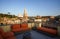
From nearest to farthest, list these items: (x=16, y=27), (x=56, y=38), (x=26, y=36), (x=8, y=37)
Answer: (x=8, y=37) → (x=26, y=36) → (x=56, y=38) → (x=16, y=27)

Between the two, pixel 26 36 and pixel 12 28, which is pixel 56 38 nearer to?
pixel 26 36

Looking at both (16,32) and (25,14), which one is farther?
(25,14)

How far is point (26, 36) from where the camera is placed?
4406mm

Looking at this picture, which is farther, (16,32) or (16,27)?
(16,27)

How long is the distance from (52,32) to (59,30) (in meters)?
0.43

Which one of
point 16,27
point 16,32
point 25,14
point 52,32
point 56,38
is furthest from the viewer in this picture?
point 25,14

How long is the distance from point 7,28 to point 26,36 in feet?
7.15

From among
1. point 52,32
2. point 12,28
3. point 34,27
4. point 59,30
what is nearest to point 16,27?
point 12,28

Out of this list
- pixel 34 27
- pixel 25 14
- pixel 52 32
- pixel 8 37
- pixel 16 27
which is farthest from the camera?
pixel 25 14

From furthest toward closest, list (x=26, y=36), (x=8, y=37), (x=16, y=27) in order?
(x=16, y=27) < (x=26, y=36) < (x=8, y=37)

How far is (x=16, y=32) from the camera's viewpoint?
19.3 feet

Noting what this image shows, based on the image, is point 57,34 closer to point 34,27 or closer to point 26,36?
point 26,36

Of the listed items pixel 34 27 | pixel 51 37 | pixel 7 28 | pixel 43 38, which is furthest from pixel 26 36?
pixel 34 27

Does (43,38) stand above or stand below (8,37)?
below
